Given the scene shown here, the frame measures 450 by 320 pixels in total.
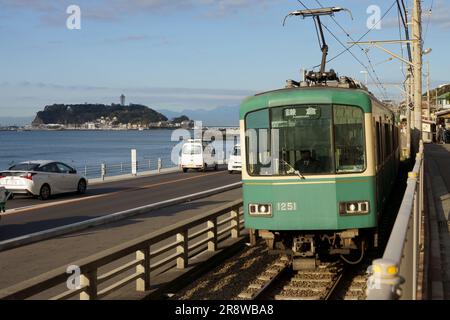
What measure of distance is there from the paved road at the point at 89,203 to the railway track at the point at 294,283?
7117mm

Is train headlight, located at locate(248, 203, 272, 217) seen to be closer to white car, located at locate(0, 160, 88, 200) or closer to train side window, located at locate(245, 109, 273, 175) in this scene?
train side window, located at locate(245, 109, 273, 175)

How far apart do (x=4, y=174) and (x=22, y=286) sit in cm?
1880

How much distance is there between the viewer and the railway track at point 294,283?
30.8 feet

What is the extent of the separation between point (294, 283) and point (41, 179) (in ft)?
51.8

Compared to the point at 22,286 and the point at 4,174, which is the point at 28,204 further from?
the point at 22,286

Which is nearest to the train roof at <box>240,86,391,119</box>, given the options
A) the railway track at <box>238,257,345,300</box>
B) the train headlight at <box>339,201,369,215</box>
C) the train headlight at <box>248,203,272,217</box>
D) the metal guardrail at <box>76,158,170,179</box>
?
the train headlight at <box>339,201,369,215</box>

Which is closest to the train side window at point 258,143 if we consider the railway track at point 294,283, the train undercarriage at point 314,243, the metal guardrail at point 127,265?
the train undercarriage at point 314,243

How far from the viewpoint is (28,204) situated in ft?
72.8

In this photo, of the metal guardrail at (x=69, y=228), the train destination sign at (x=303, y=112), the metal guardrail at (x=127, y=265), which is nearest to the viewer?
the metal guardrail at (x=127, y=265)

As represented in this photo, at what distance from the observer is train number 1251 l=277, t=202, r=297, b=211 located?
1029cm

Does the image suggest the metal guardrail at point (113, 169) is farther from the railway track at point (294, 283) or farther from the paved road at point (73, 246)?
the railway track at point (294, 283)

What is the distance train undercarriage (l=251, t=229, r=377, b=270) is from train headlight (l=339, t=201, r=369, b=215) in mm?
311

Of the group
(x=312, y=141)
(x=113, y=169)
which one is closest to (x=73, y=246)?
(x=312, y=141)
